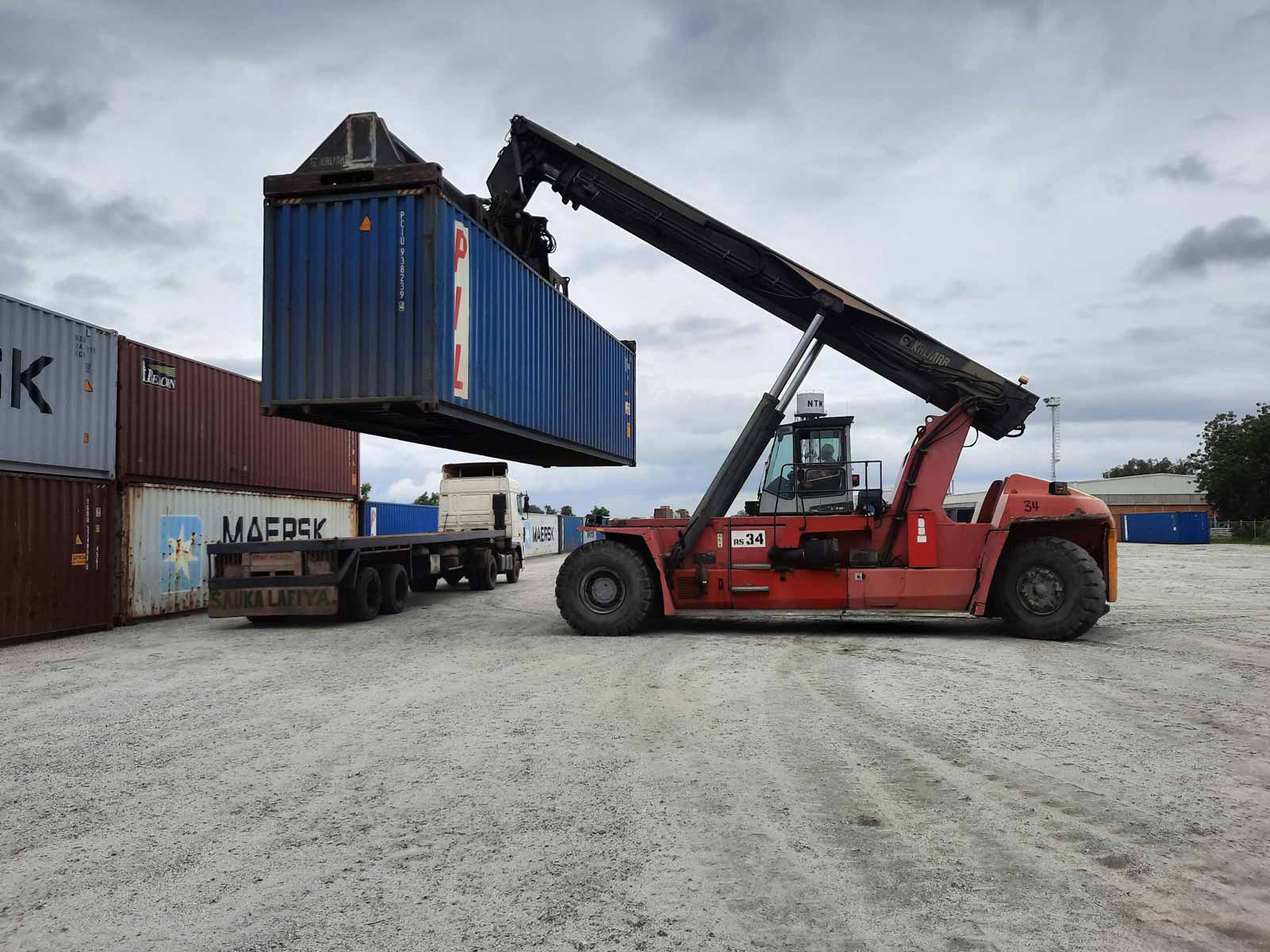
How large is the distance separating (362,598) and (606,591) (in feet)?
14.6

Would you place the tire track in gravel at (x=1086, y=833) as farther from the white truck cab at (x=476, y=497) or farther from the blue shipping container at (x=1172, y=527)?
the blue shipping container at (x=1172, y=527)

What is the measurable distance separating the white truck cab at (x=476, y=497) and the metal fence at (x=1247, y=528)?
193 ft

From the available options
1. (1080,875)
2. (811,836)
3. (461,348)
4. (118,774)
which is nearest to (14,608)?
(461,348)

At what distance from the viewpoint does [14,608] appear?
11672 mm

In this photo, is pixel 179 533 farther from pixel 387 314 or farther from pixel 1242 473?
pixel 1242 473

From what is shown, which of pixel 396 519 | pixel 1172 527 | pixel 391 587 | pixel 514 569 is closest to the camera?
pixel 391 587

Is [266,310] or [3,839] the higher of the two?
[266,310]

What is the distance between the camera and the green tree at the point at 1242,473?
56.8 meters

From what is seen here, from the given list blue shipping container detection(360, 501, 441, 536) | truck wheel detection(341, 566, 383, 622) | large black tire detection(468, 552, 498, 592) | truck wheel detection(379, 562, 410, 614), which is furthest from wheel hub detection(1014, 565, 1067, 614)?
blue shipping container detection(360, 501, 441, 536)

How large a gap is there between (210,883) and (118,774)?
7.16 ft

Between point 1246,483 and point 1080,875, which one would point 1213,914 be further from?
point 1246,483

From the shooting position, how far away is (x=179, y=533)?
14914mm

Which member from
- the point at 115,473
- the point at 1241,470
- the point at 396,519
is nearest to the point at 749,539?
the point at 115,473

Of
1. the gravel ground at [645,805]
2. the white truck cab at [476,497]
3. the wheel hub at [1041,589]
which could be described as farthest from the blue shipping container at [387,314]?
the white truck cab at [476,497]
